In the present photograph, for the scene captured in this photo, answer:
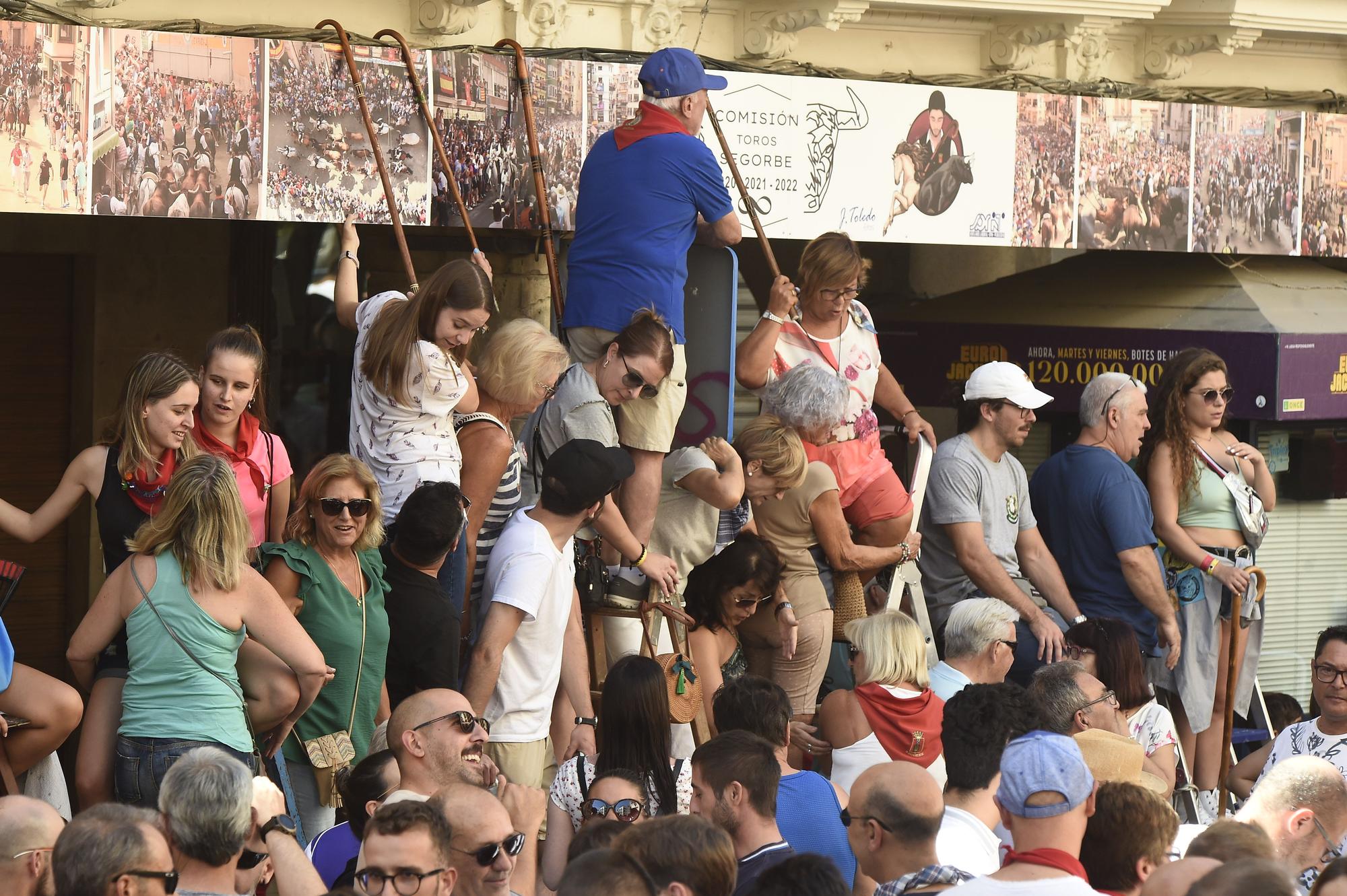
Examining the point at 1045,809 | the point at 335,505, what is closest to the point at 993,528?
the point at 335,505

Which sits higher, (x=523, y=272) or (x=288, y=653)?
(x=523, y=272)

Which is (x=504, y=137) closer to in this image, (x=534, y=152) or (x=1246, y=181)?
(x=534, y=152)

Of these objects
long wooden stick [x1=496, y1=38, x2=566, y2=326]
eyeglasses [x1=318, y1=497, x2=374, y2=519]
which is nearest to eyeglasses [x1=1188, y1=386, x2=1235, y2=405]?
long wooden stick [x1=496, y1=38, x2=566, y2=326]

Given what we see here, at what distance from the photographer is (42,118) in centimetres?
595

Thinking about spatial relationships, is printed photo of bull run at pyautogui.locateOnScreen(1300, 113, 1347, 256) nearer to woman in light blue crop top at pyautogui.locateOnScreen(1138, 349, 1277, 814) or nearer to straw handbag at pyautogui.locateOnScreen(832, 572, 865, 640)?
woman in light blue crop top at pyautogui.locateOnScreen(1138, 349, 1277, 814)

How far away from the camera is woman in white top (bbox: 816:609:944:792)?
581cm

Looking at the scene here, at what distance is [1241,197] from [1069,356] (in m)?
1.32

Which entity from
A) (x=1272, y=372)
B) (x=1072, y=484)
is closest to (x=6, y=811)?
(x=1072, y=484)

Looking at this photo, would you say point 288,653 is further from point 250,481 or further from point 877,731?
point 877,731

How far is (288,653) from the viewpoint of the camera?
4852mm

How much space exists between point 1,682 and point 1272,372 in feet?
22.3

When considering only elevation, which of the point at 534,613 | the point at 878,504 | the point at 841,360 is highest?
the point at 841,360

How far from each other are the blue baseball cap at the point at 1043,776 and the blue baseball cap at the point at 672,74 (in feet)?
10.3

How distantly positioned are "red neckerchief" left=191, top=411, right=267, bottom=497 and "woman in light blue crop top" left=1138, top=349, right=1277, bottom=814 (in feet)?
13.6
